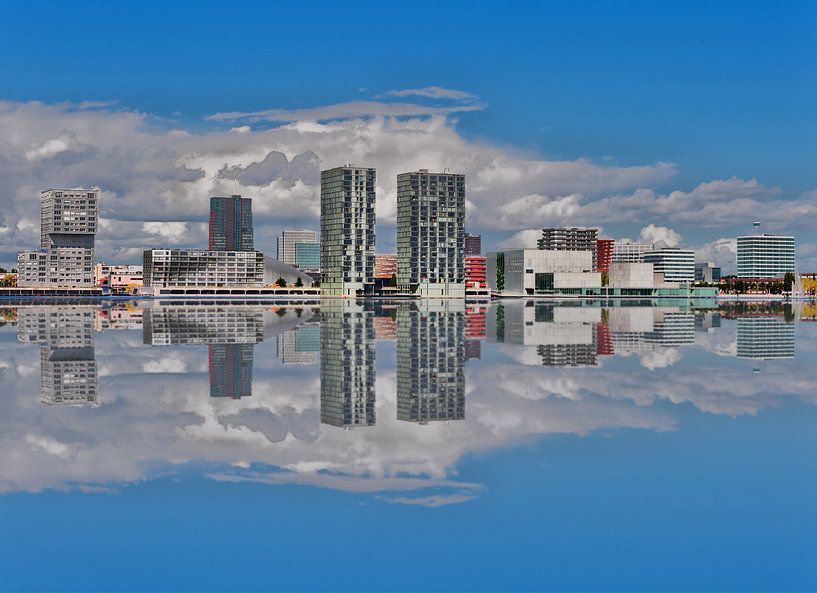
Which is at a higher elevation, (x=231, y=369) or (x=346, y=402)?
(x=231, y=369)

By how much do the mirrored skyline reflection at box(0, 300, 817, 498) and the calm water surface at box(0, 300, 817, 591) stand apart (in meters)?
0.08

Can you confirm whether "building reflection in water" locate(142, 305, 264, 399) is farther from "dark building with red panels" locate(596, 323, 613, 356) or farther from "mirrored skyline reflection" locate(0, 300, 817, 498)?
"dark building with red panels" locate(596, 323, 613, 356)

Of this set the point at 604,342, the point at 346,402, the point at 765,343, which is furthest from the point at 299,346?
the point at 765,343

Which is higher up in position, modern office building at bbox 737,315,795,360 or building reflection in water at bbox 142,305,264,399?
building reflection in water at bbox 142,305,264,399

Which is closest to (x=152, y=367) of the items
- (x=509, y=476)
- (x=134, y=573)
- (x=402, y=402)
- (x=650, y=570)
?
(x=402, y=402)

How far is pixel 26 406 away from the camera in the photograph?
18953 millimetres

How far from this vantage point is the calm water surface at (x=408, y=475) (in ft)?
30.5

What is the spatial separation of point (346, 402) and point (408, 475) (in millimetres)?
6858

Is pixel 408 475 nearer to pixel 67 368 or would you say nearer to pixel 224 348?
pixel 67 368

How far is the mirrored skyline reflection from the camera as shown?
1320 centimetres

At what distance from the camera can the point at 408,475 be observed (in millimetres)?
12688

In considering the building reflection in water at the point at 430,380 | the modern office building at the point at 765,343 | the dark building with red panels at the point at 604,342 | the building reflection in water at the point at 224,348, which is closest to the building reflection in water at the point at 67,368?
the building reflection in water at the point at 224,348

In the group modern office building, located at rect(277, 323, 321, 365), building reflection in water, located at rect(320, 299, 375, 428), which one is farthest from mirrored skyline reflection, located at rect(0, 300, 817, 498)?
modern office building, located at rect(277, 323, 321, 365)

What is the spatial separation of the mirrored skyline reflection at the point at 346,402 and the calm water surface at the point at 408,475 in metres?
0.08
